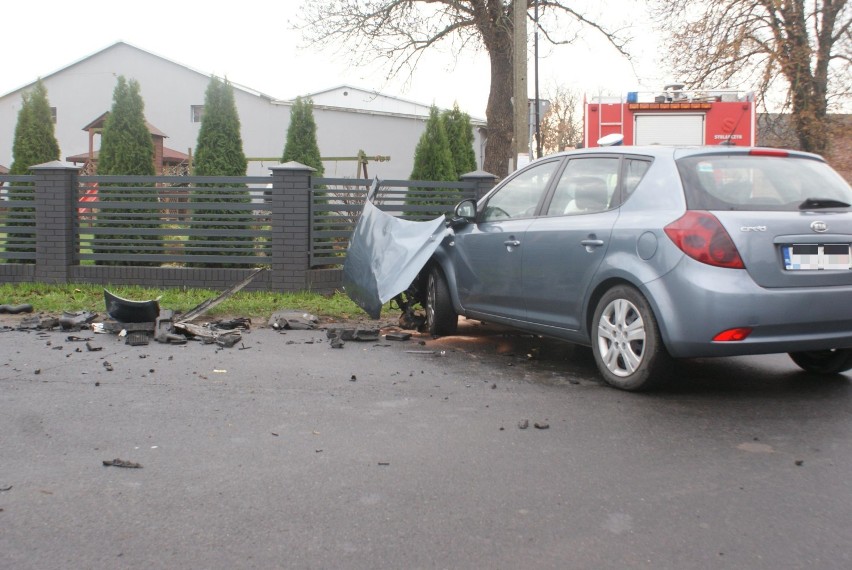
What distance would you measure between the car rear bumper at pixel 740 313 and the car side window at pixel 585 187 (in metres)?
1.03

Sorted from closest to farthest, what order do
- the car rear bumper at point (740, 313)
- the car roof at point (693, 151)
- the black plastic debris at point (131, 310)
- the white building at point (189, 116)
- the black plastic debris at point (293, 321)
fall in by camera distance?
the car rear bumper at point (740, 313), the car roof at point (693, 151), the black plastic debris at point (131, 310), the black plastic debris at point (293, 321), the white building at point (189, 116)

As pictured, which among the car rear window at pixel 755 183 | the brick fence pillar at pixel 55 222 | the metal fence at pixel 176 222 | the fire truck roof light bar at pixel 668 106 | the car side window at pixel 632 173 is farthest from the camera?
the fire truck roof light bar at pixel 668 106

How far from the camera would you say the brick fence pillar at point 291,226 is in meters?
11.4

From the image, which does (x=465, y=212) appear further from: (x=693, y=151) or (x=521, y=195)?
(x=693, y=151)

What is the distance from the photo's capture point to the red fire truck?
44.0 ft

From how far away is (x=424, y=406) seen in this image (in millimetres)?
5445

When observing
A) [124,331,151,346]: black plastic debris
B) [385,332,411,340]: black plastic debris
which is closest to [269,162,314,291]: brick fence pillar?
[385,332,411,340]: black plastic debris

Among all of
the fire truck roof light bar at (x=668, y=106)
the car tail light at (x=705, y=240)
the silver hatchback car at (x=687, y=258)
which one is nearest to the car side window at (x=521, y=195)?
the silver hatchback car at (x=687, y=258)

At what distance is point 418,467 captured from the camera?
4176mm

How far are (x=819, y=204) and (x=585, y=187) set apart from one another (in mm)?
1609

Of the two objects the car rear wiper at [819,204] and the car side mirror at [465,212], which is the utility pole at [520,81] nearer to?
the car side mirror at [465,212]

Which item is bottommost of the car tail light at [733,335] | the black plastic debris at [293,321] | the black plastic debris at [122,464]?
the black plastic debris at [122,464]

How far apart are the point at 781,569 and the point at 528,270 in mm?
3908

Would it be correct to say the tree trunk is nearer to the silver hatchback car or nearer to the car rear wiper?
the silver hatchback car
